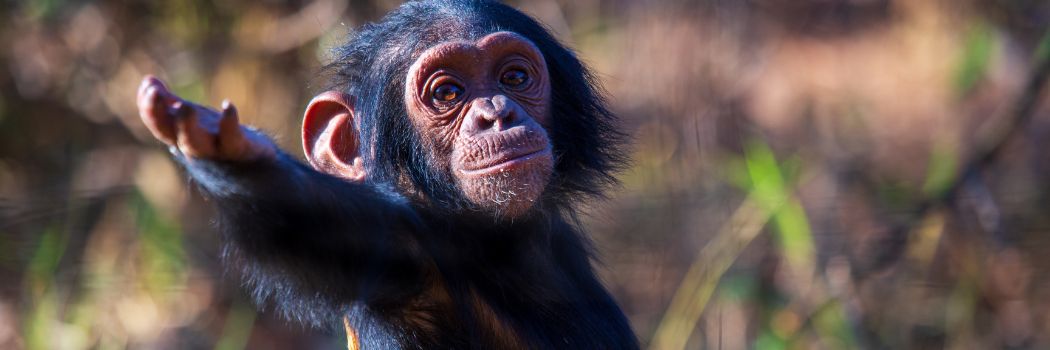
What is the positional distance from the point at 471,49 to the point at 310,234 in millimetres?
910

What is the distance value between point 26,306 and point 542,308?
11.6 feet

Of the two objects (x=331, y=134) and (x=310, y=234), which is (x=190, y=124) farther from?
(x=331, y=134)

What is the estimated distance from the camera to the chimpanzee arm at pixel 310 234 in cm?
187

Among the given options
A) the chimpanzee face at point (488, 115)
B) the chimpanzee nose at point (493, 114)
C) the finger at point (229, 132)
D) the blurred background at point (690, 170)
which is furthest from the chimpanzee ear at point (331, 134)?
the blurred background at point (690, 170)

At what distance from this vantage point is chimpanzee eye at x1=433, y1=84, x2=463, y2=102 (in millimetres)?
2730

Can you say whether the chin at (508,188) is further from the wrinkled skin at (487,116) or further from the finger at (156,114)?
the finger at (156,114)

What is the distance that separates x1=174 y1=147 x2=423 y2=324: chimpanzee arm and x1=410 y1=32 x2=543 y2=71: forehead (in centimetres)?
48

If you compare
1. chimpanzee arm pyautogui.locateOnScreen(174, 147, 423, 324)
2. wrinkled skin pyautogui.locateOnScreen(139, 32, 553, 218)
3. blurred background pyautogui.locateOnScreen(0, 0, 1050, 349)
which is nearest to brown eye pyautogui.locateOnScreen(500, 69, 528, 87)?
wrinkled skin pyautogui.locateOnScreen(139, 32, 553, 218)

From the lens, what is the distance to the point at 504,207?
8.40ft

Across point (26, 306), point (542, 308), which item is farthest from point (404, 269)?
point (26, 306)

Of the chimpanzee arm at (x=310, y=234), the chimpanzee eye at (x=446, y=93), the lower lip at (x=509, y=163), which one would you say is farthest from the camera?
the chimpanzee eye at (x=446, y=93)

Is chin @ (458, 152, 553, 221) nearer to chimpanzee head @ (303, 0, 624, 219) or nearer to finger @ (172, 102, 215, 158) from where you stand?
chimpanzee head @ (303, 0, 624, 219)

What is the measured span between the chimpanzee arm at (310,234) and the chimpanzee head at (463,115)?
0.28 meters

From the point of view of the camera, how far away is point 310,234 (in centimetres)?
203
